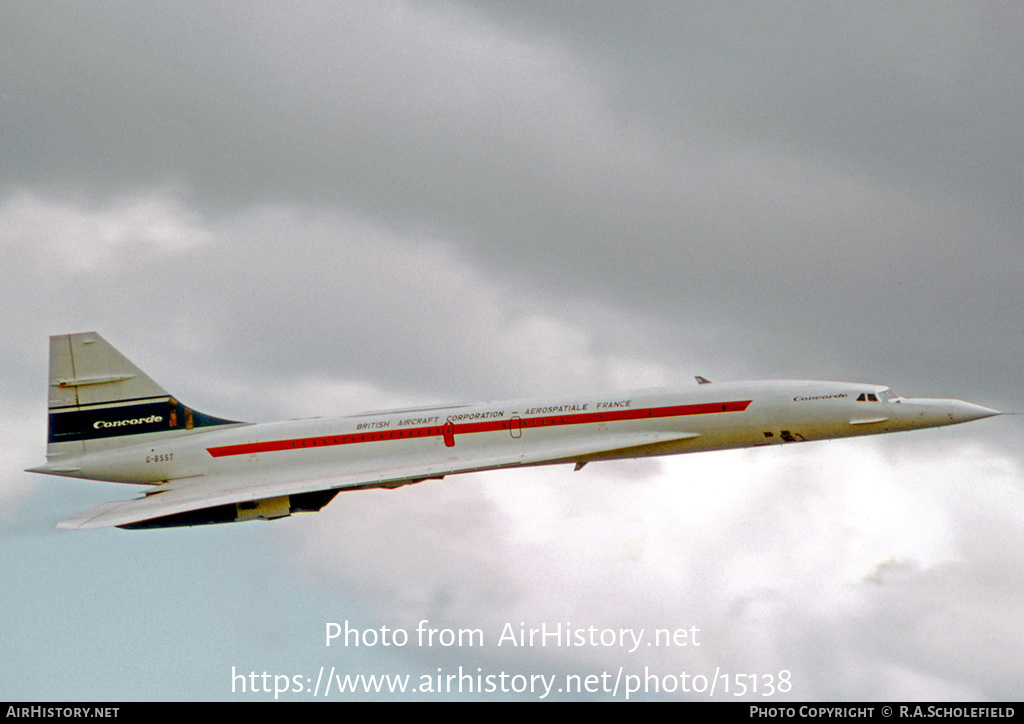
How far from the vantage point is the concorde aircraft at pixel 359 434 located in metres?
27.3

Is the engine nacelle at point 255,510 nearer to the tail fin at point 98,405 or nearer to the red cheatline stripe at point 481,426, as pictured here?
the red cheatline stripe at point 481,426

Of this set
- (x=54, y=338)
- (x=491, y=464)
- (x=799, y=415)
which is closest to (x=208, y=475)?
(x=54, y=338)

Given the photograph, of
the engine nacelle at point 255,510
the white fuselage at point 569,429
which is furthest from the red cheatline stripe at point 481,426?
the engine nacelle at point 255,510

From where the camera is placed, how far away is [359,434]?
29.1 m

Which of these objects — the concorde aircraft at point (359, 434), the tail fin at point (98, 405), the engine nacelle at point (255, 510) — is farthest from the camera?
the tail fin at point (98, 405)

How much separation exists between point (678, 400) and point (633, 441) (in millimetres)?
1681

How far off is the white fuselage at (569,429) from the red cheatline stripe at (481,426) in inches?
1.1

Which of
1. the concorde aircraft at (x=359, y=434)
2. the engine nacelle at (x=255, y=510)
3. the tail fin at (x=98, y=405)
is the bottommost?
the engine nacelle at (x=255, y=510)

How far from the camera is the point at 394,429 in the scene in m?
29.0

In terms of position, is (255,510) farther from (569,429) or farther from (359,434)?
(569,429)

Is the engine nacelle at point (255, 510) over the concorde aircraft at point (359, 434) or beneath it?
beneath

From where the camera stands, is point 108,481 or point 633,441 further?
point 108,481

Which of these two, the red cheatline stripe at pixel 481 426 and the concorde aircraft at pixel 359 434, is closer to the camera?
the concorde aircraft at pixel 359 434

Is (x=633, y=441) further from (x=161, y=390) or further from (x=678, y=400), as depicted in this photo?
(x=161, y=390)
